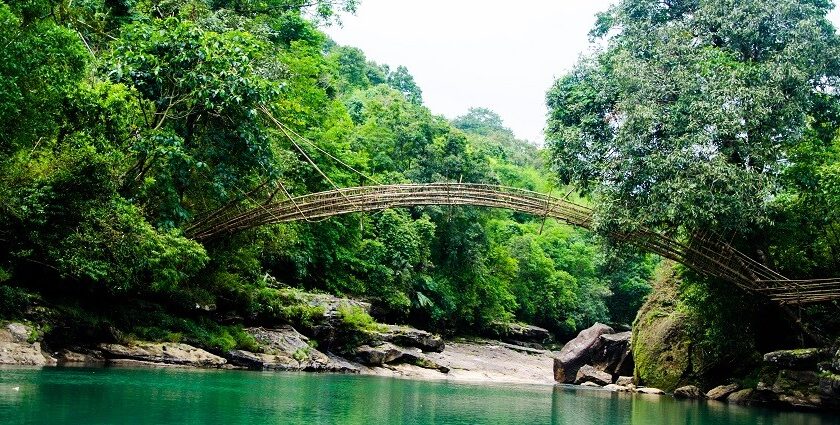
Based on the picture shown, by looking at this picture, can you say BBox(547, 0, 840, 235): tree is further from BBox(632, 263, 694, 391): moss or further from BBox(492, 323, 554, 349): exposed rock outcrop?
BBox(492, 323, 554, 349): exposed rock outcrop

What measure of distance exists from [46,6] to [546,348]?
37.5 m

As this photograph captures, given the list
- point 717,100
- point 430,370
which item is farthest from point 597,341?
point 717,100

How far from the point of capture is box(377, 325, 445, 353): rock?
26.8 meters

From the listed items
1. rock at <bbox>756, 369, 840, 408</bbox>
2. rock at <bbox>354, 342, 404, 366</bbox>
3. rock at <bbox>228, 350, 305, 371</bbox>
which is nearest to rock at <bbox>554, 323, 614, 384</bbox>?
rock at <bbox>354, 342, 404, 366</bbox>

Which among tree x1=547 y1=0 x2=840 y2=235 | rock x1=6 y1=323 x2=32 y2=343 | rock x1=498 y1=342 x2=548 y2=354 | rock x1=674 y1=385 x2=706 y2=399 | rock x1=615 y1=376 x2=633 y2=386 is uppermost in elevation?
tree x1=547 y1=0 x2=840 y2=235

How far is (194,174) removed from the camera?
774 inches

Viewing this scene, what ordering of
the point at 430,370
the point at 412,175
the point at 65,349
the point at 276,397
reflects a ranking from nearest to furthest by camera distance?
1. the point at 276,397
2. the point at 65,349
3. the point at 430,370
4. the point at 412,175

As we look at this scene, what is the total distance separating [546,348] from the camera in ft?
151

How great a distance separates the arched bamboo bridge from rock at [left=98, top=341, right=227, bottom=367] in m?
3.32

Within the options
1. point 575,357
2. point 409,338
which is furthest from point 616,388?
point 409,338

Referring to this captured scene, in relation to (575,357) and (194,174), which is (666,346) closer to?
(575,357)

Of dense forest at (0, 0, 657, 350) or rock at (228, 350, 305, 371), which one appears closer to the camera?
dense forest at (0, 0, 657, 350)

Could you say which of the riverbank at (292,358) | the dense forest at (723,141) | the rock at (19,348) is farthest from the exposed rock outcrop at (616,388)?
the rock at (19,348)

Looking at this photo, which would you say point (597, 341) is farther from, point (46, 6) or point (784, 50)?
point (46, 6)
